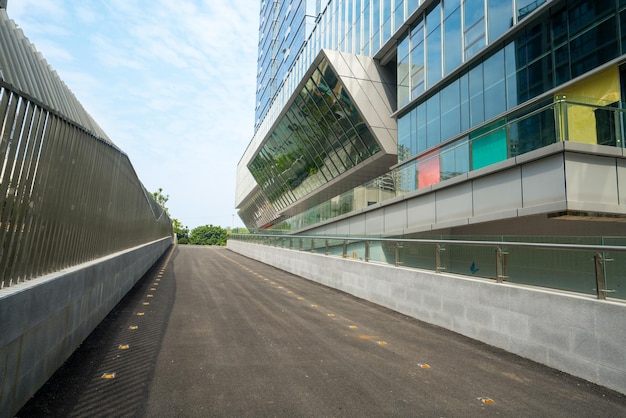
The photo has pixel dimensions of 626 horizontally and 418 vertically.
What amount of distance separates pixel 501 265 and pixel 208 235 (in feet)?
462

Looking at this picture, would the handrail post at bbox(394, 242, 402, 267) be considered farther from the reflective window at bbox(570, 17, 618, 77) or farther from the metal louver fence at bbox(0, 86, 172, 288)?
the reflective window at bbox(570, 17, 618, 77)

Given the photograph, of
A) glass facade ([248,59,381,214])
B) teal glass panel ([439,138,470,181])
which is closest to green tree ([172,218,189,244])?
glass facade ([248,59,381,214])

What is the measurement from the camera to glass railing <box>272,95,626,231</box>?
9.40 meters

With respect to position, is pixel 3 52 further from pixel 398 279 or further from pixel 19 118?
pixel 398 279

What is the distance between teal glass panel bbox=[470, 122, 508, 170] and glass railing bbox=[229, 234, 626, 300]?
14.4 feet

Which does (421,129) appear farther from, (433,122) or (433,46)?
(433,46)

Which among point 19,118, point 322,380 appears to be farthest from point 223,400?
point 19,118

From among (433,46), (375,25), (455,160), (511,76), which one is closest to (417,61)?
(433,46)

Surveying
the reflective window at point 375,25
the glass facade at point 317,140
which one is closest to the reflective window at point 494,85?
the glass facade at point 317,140

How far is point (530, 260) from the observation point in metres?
6.04

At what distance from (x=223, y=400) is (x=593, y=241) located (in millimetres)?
5161

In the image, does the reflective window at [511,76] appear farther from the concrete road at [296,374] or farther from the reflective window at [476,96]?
the concrete road at [296,374]

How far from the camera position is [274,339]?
634 cm

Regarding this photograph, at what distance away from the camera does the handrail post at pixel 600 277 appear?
16.1 ft
